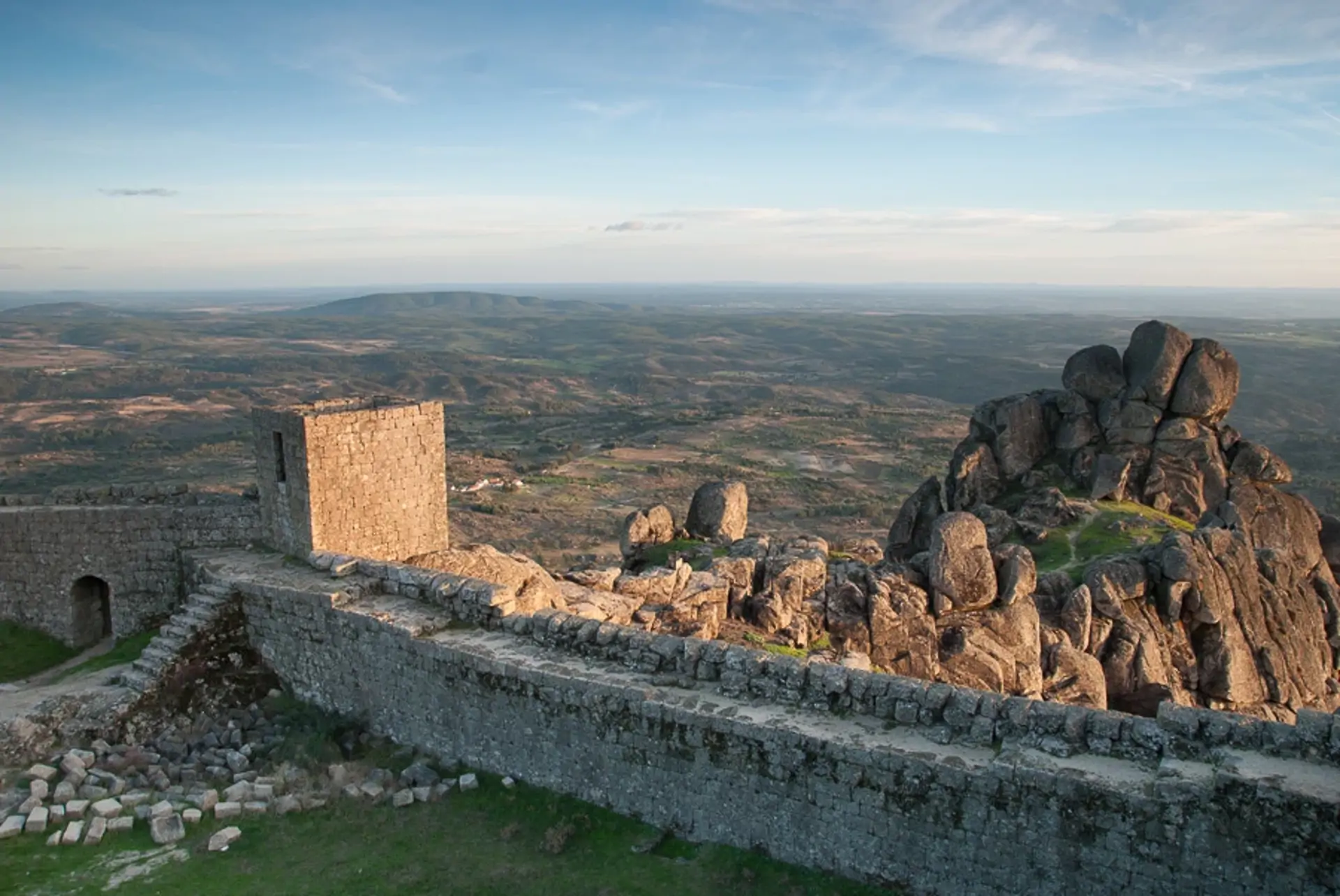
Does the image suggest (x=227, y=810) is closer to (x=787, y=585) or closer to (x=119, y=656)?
(x=119, y=656)

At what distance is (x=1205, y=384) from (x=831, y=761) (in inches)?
838

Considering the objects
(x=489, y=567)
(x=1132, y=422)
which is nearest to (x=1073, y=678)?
(x=1132, y=422)

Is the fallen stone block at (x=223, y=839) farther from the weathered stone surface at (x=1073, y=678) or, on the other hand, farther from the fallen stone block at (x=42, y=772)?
the weathered stone surface at (x=1073, y=678)

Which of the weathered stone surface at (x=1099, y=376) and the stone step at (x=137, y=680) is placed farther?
the weathered stone surface at (x=1099, y=376)

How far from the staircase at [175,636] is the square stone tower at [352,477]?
1708 mm

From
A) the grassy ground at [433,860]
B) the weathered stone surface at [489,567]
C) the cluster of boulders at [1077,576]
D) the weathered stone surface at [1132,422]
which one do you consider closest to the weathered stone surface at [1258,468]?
the cluster of boulders at [1077,576]

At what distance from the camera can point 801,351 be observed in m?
198

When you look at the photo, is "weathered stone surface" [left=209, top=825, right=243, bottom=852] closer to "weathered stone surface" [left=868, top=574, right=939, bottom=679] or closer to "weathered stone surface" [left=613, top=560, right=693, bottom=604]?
"weathered stone surface" [left=613, top=560, right=693, bottom=604]

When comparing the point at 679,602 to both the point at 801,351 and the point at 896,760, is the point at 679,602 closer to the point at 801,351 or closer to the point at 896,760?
the point at 896,760

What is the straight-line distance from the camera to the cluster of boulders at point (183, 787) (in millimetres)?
11727

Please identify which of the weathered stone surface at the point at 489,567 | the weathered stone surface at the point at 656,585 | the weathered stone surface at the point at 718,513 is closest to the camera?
the weathered stone surface at the point at 489,567

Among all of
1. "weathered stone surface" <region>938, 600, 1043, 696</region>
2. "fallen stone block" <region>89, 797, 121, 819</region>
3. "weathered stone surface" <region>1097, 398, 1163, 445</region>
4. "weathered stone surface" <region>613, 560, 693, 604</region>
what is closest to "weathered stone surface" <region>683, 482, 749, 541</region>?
"weathered stone surface" <region>613, 560, 693, 604</region>

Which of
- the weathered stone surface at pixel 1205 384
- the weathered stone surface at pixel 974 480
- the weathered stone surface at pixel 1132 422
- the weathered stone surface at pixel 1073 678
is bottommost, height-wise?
the weathered stone surface at pixel 1073 678

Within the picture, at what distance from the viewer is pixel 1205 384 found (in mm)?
26625
